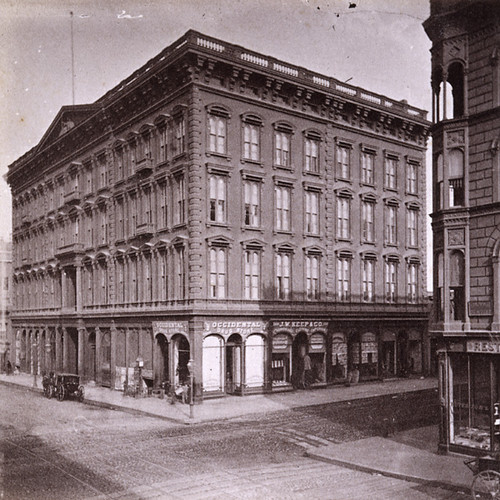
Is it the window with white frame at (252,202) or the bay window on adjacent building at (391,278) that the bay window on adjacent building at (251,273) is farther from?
the bay window on adjacent building at (391,278)

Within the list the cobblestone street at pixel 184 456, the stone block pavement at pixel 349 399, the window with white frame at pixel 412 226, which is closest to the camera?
the cobblestone street at pixel 184 456

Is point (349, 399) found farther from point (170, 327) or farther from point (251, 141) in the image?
point (251, 141)

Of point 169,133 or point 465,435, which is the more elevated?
point 169,133

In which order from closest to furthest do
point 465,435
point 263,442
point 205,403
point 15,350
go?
point 465,435, point 263,442, point 205,403, point 15,350

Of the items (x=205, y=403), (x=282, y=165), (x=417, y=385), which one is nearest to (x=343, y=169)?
(x=282, y=165)

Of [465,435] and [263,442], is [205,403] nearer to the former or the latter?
[263,442]

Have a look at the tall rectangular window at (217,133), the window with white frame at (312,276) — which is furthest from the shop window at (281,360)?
the tall rectangular window at (217,133)

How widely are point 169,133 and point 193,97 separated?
301 cm

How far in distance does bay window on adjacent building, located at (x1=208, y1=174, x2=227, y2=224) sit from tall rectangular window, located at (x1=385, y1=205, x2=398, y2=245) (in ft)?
45.6

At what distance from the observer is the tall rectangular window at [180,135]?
108 ft

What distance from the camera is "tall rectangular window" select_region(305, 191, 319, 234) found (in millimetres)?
37906

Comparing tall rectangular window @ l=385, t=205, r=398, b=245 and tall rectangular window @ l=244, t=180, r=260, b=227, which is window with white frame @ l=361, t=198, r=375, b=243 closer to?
tall rectangular window @ l=385, t=205, r=398, b=245

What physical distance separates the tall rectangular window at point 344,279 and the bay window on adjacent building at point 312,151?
235 inches

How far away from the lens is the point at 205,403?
1214 inches
